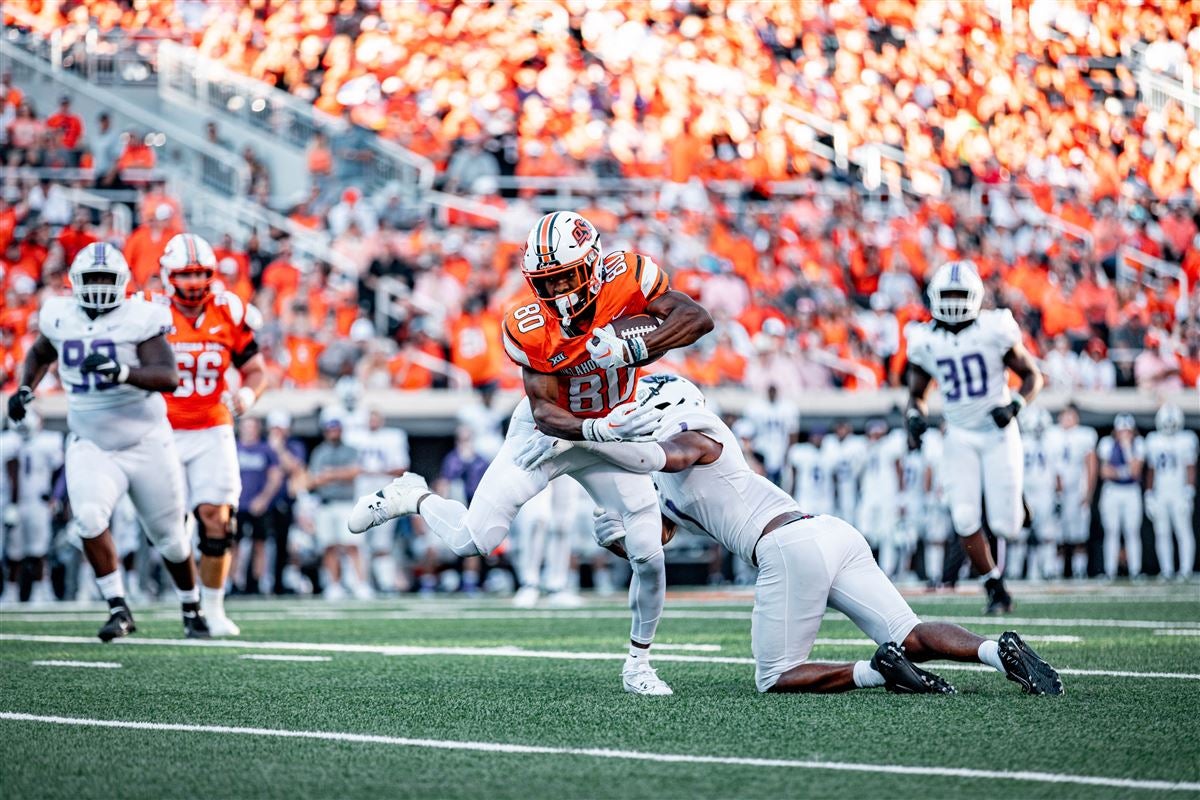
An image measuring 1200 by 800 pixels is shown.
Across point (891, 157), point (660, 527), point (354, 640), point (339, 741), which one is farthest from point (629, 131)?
point (339, 741)

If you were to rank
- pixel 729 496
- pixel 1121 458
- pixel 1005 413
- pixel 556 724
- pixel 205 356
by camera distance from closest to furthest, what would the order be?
pixel 556 724
pixel 729 496
pixel 205 356
pixel 1005 413
pixel 1121 458

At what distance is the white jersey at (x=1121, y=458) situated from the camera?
1554 cm

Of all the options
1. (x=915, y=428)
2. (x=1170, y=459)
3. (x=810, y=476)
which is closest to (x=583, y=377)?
(x=915, y=428)

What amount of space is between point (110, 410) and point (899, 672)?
422 cm

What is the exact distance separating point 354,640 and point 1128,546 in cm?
919

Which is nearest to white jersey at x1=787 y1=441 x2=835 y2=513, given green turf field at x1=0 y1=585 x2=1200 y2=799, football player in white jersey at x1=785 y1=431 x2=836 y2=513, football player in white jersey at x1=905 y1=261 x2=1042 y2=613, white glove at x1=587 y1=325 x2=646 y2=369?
football player in white jersey at x1=785 y1=431 x2=836 y2=513

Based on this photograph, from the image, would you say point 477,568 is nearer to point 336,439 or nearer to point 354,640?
point 336,439

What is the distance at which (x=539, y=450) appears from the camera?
237 inches

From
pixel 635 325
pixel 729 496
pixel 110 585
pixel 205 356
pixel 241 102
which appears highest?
pixel 241 102

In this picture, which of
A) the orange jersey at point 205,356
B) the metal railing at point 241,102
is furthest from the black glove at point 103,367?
the metal railing at point 241,102

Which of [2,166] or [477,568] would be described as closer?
[477,568]

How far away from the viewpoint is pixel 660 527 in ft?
20.2

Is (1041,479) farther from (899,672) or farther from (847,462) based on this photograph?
(899,672)

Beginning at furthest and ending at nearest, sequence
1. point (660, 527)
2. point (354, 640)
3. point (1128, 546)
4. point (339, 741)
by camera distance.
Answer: point (1128, 546) < point (354, 640) < point (660, 527) < point (339, 741)
